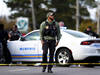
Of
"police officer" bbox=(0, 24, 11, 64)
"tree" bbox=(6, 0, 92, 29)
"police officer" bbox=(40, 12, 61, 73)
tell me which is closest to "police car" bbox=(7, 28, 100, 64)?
"police officer" bbox=(0, 24, 11, 64)

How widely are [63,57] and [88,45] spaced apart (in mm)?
970

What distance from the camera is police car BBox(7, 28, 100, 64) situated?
1315cm

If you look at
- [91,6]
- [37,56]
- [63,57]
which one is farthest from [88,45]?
[91,6]

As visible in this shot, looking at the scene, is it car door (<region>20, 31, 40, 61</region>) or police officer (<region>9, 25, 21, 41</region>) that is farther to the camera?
police officer (<region>9, 25, 21, 41</region>)

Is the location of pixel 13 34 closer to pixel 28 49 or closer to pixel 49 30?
pixel 28 49

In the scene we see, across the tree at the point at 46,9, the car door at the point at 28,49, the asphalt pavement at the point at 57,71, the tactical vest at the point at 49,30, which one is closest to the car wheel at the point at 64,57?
the car door at the point at 28,49

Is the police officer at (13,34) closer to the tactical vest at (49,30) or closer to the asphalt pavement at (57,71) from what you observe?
the asphalt pavement at (57,71)

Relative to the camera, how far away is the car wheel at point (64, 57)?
13.3 m

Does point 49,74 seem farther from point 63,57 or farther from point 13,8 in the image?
point 13,8

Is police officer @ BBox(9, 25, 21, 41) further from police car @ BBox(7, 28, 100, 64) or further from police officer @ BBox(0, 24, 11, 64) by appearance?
police car @ BBox(7, 28, 100, 64)

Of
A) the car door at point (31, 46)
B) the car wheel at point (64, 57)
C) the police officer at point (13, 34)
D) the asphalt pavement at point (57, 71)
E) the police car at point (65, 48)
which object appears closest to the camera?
the asphalt pavement at point (57, 71)

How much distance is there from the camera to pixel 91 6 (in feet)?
203

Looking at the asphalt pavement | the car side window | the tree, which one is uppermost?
the tree

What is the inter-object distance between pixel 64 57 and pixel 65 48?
35cm
